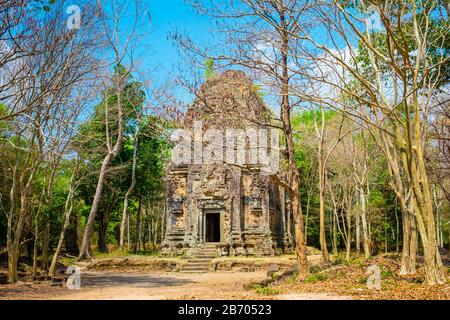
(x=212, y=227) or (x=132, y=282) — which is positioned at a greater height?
(x=212, y=227)

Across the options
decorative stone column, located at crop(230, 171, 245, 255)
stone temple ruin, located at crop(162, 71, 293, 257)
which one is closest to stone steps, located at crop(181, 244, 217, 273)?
stone temple ruin, located at crop(162, 71, 293, 257)

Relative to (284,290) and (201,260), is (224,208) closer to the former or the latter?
(201,260)

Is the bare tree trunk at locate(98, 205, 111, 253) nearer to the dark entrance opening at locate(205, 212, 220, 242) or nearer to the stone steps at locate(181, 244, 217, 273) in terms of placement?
the dark entrance opening at locate(205, 212, 220, 242)

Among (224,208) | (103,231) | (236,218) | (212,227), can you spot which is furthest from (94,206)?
(103,231)

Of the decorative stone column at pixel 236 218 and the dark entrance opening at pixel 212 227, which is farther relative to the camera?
the dark entrance opening at pixel 212 227

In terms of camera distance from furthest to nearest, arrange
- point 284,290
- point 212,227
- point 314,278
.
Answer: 1. point 212,227
2. point 314,278
3. point 284,290

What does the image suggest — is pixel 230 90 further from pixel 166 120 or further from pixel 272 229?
pixel 272 229

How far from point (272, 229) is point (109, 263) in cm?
953

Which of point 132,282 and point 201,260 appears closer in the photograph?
point 132,282

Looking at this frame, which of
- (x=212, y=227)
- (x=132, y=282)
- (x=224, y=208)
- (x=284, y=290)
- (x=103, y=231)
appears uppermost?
(x=224, y=208)

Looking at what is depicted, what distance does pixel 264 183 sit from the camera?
82.2 ft

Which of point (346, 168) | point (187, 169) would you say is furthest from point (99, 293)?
point (346, 168)

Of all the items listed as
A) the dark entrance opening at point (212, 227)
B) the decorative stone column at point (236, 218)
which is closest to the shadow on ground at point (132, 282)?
the decorative stone column at point (236, 218)

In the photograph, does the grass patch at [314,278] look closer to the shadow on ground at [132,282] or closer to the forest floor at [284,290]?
the forest floor at [284,290]
